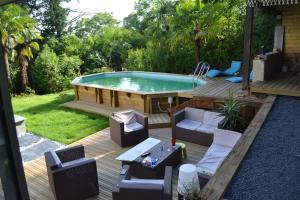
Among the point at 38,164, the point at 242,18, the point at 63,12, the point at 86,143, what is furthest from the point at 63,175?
the point at 63,12

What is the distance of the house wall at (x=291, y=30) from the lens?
916cm

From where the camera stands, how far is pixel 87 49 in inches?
676

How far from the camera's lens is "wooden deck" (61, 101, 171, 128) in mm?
8031

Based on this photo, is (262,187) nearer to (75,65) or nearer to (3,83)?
(3,83)

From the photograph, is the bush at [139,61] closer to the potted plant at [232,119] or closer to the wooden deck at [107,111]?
the wooden deck at [107,111]

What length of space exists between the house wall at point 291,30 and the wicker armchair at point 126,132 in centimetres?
592

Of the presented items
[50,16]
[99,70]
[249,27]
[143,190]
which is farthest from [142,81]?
[143,190]

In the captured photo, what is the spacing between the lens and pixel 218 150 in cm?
544

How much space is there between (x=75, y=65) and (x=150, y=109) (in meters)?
8.25

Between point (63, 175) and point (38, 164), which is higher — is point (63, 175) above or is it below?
above

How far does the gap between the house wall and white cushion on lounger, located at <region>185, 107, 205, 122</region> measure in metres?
4.63

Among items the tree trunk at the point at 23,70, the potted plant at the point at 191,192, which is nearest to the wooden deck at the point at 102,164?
the potted plant at the point at 191,192

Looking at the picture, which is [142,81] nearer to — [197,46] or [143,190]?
[197,46]

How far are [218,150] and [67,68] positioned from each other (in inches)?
473
